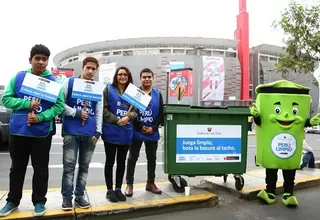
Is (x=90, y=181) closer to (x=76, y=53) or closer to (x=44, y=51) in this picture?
(x=44, y=51)

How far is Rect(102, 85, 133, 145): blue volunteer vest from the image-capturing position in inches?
156

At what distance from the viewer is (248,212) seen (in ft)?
13.7

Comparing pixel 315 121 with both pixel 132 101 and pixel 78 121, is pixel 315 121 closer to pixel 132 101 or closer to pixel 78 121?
pixel 132 101

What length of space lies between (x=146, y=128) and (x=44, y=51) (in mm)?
1662

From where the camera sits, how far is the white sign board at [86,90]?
12.0ft

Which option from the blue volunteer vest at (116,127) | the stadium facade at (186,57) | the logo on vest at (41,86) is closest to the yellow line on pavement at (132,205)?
the blue volunteer vest at (116,127)

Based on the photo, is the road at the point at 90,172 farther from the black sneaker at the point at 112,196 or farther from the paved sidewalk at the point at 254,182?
the black sneaker at the point at 112,196

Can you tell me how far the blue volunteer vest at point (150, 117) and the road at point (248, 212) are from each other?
1.06 meters

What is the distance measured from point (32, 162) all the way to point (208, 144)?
7.81 feet

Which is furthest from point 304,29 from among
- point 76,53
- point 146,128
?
point 76,53

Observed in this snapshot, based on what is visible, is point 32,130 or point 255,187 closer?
point 32,130

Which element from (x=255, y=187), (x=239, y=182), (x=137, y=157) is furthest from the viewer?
(x=255, y=187)

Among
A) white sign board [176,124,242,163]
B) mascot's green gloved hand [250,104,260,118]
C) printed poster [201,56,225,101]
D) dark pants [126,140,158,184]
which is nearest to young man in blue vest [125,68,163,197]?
dark pants [126,140,158,184]

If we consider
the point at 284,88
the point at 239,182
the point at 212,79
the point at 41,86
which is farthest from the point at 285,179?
the point at 212,79
